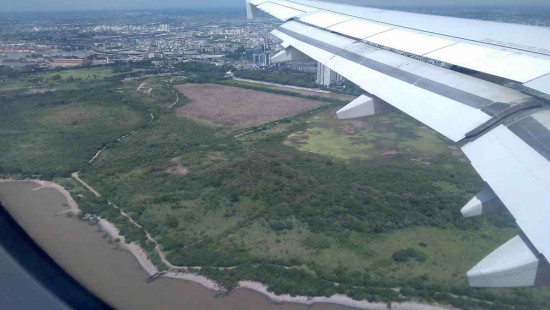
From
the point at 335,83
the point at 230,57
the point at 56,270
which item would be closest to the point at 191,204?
the point at 56,270

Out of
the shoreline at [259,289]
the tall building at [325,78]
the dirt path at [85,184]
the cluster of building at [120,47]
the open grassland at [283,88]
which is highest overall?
the cluster of building at [120,47]

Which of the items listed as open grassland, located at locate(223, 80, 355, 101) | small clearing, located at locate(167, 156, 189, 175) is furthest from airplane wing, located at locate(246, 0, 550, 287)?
open grassland, located at locate(223, 80, 355, 101)

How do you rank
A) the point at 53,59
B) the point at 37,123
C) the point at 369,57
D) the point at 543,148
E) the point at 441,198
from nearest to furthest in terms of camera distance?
the point at 543,148 → the point at 369,57 → the point at 441,198 → the point at 37,123 → the point at 53,59

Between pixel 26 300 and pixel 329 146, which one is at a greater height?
pixel 26 300

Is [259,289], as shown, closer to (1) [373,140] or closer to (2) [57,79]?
(1) [373,140]

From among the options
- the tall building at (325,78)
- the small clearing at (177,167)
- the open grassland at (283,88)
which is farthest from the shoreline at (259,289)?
the tall building at (325,78)

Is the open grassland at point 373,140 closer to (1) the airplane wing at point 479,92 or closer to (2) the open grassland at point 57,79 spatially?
(1) the airplane wing at point 479,92

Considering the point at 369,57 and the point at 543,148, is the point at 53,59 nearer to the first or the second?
the point at 369,57

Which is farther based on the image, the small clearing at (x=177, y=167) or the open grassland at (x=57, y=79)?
the open grassland at (x=57, y=79)
